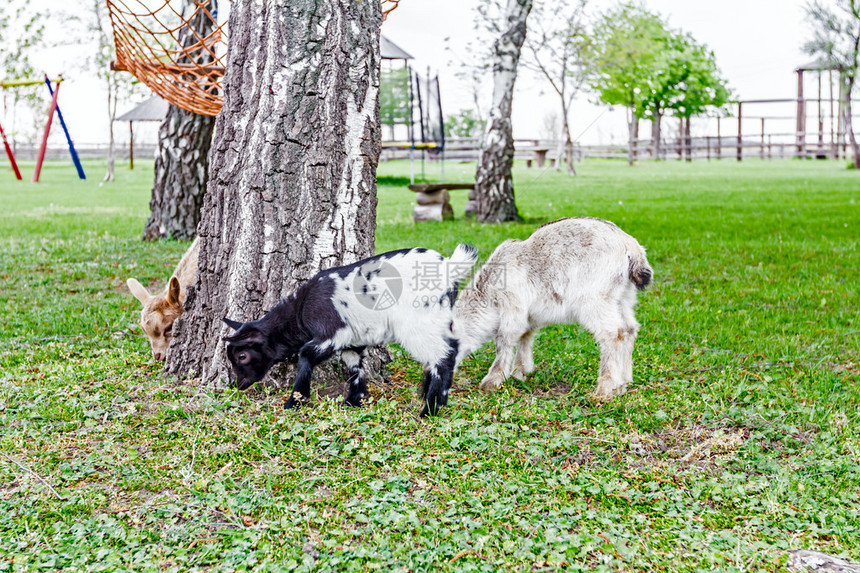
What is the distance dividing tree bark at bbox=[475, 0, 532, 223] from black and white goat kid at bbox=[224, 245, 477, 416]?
29.8 feet

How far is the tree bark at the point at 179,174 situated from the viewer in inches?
419

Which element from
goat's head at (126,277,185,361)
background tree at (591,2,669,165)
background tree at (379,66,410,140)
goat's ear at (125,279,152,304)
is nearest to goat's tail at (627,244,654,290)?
goat's head at (126,277,185,361)

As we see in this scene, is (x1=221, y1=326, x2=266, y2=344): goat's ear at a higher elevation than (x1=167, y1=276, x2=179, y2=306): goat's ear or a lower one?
lower

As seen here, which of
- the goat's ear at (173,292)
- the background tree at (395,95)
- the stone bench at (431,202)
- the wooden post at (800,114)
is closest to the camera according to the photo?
the goat's ear at (173,292)

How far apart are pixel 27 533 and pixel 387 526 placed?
128 centimetres

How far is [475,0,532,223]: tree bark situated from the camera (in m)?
12.6

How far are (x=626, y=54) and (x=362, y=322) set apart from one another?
25.7m

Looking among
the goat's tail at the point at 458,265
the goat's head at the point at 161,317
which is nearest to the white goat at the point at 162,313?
the goat's head at the point at 161,317

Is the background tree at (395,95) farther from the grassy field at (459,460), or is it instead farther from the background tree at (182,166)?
the grassy field at (459,460)

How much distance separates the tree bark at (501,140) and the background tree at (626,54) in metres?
12.4

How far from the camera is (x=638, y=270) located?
4254 millimetres

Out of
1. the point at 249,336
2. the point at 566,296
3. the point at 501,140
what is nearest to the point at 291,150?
the point at 249,336

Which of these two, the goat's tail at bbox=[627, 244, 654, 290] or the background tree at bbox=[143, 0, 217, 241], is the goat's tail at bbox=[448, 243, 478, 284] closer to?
the goat's tail at bbox=[627, 244, 654, 290]

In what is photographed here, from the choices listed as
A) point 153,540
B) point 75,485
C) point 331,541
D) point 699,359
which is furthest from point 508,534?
point 699,359
